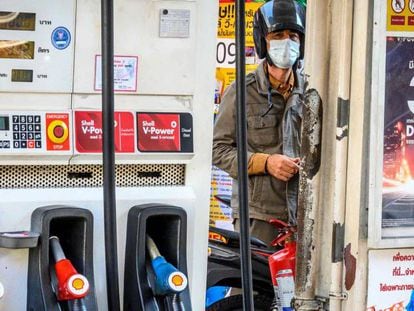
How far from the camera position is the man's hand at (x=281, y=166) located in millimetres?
3949

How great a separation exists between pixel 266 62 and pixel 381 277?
2.55 meters

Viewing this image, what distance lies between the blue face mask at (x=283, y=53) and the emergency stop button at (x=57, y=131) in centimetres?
267

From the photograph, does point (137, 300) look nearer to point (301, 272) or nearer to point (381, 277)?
point (301, 272)

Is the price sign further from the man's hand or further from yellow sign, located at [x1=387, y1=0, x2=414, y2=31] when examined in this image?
yellow sign, located at [x1=387, y1=0, x2=414, y2=31]

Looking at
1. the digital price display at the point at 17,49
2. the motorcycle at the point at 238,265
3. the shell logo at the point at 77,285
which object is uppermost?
the digital price display at the point at 17,49

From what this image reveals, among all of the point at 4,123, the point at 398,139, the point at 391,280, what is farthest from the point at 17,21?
the point at 391,280

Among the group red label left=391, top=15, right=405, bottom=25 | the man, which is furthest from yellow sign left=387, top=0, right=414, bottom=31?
the man

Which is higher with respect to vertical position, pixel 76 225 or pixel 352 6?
pixel 352 6

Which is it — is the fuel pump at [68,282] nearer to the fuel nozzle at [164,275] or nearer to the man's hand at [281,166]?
the fuel nozzle at [164,275]

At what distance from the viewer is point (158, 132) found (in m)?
1.71

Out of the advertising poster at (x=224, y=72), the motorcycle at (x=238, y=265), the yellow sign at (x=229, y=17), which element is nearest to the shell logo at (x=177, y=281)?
the motorcycle at (x=238, y=265)

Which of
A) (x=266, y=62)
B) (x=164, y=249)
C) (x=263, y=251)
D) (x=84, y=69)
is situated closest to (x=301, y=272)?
(x=164, y=249)

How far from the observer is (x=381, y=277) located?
1821 millimetres

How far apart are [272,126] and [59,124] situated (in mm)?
2551
